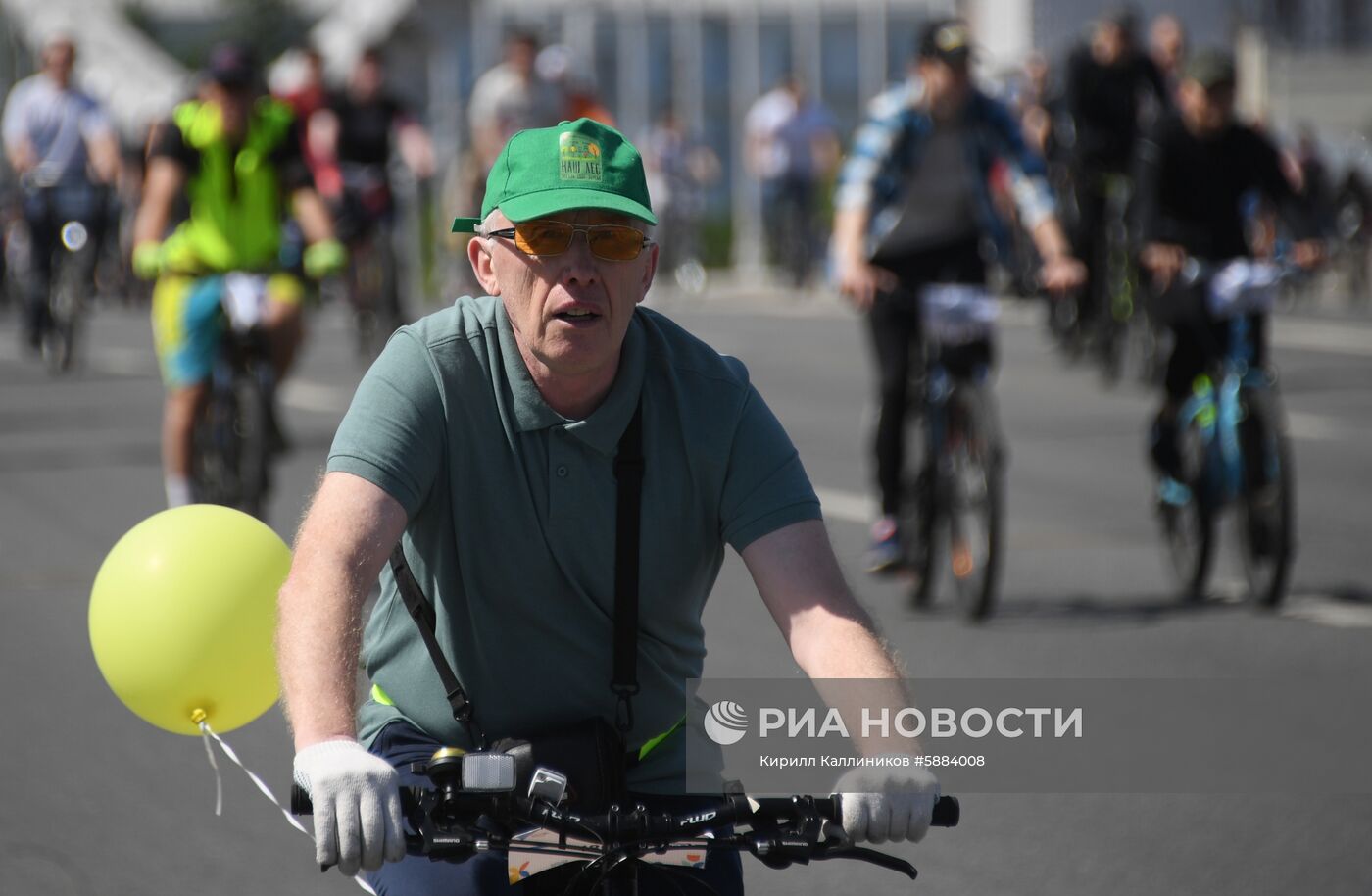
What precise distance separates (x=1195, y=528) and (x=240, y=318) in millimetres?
4094

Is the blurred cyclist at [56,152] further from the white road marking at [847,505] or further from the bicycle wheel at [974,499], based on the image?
the bicycle wheel at [974,499]

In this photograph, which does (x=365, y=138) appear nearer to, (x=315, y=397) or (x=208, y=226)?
(x=315, y=397)

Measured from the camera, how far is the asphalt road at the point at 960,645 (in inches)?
219

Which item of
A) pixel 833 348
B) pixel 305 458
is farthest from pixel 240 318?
pixel 833 348

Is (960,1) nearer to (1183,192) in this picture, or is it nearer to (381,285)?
(381,285)

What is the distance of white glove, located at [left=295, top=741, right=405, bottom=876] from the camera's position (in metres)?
2.64

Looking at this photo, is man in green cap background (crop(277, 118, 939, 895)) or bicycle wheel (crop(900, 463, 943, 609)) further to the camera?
bicycle wheel (crop(900, 463, 943, 609))

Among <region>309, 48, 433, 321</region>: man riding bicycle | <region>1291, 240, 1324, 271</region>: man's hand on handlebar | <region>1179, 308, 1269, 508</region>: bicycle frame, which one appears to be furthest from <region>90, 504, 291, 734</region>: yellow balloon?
<region>309, 48, 433, 321</region>: man riding bicycle

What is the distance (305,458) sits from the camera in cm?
1320

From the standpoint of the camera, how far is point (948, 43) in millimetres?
8500

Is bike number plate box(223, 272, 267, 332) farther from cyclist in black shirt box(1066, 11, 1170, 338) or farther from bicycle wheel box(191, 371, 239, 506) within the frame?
cyclist in black shirt box(1066, 11, 1170, 338)

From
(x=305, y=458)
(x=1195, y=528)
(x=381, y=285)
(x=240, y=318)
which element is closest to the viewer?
(x=1195, y=528)

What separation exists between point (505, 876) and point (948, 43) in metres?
5.91

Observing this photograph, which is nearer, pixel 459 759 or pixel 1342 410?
pixel 459 759
